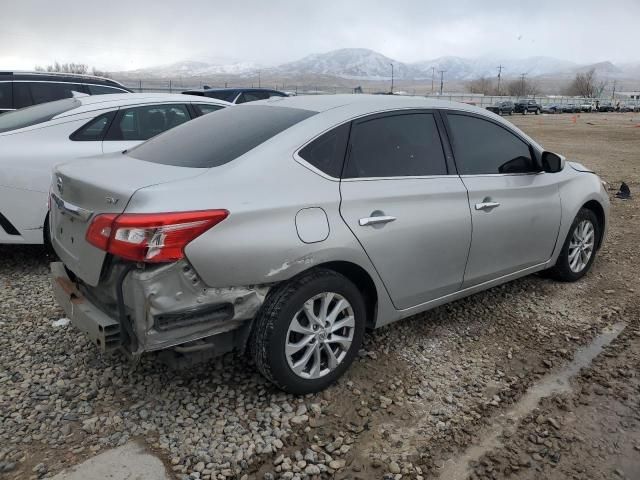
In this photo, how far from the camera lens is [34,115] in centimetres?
488

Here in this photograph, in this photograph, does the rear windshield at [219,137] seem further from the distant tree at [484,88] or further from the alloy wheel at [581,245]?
the distant tree at [484,88]

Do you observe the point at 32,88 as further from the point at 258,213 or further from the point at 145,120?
the point at 258,213

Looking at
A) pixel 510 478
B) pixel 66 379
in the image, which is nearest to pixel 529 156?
pixel 510 478

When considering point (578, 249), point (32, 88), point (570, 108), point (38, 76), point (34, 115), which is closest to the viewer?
point (578, 249)

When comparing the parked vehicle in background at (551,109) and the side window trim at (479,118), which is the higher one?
the side window trim at (479,118)

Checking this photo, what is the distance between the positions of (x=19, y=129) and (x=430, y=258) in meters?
3.64

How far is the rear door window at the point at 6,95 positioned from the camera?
7.69 metres

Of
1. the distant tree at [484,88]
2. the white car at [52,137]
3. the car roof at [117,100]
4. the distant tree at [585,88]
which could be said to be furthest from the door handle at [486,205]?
the distant tree at [484,88]

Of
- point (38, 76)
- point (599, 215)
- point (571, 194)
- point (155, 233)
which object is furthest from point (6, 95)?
point (599, 215)

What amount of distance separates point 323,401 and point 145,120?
3.52 metres

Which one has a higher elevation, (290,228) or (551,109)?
(290,228)

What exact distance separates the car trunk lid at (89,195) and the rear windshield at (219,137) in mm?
132

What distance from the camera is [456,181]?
3.53 m

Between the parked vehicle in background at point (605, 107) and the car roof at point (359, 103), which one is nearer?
the car roof at point (359, 103)
